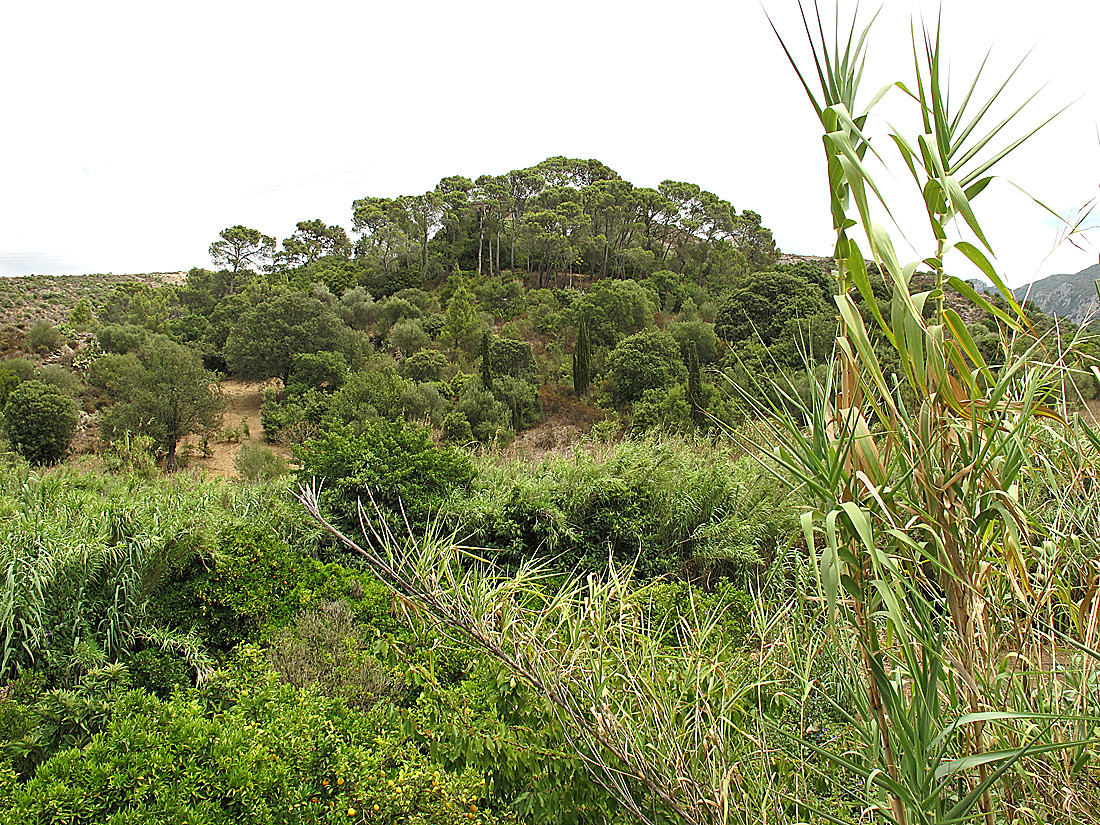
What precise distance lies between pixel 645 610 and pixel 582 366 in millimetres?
21159

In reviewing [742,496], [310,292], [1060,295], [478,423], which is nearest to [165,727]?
[1060,295]

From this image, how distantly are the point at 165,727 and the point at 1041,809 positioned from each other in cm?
261

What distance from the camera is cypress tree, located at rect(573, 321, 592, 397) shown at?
23672mm

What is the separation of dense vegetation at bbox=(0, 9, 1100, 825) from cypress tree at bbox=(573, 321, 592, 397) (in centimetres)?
1520

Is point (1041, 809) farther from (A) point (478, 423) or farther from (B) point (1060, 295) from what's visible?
(A) point (478, 423)

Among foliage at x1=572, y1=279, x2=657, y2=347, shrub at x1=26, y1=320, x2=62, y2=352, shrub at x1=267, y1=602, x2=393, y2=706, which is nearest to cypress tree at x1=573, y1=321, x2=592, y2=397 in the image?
foliage at x1=572, y1=279, x2=657, y2=347

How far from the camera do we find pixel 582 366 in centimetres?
2392

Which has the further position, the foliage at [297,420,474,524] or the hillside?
the hillside

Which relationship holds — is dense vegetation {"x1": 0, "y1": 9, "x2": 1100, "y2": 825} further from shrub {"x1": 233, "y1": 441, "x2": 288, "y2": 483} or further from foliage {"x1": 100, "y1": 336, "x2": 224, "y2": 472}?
foliage {"x1": 100, "y1": 336, "x2": 224, "y2": 472}

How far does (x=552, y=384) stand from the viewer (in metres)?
24.2

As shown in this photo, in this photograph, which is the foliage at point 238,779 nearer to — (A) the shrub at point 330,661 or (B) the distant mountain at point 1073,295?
(A) the shrub at point 330,661

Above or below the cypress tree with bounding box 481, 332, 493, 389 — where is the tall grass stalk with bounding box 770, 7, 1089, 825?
above

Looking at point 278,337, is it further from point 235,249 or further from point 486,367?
point 235,249

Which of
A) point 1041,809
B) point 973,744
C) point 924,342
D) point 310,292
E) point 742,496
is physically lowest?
point 742,496
